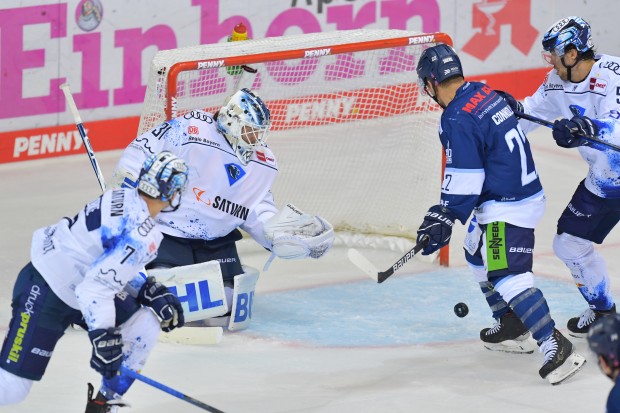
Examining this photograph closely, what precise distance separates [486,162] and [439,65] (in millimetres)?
430

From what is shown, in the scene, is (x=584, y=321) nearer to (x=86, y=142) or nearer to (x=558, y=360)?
(x=558, y=360)

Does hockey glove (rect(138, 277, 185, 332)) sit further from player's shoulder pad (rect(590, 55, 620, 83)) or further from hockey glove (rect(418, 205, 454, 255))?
player's shoulder pad (rect(590, 55, 620, 83))

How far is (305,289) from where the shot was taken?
6.99 m

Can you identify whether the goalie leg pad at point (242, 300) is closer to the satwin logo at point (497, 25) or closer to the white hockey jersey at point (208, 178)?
the white hockey jersey at point (208, 178)

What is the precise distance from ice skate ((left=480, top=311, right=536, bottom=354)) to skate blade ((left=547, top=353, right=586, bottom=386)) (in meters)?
0.46

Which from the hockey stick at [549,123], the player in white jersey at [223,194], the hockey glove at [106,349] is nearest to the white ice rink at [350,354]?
the player in white jersey at [223,194]

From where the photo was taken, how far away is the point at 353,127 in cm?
796

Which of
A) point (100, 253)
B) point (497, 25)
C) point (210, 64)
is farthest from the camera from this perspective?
point (497, 25)

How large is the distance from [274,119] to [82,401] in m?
2.93

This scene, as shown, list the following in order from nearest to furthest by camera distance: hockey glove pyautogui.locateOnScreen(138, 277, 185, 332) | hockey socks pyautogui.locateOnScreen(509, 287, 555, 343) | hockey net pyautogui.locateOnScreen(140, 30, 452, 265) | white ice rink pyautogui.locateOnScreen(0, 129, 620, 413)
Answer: hockey glove pyautogui.locateOnScreen(138, 277, 185, 332) < white ice rink pyautogui.locateOnScreen(0, 129, 620, 413) < hockey socks pyautogui.locateOnScreen(509, 287, 555, 343) < hockey net pyautogui.locateOnScreen(140, 30, 452, 265)

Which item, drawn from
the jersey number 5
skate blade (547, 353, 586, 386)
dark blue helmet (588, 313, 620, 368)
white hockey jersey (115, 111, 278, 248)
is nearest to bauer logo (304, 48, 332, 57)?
white hockey jersey (115, 111, 278, 248)

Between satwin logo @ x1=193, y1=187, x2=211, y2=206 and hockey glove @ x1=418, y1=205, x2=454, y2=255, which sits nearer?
hockey glove @ x1=418, y1=205, x2=454, y2=255

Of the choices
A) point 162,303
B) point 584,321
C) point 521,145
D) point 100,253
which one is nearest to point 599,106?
point 521,145

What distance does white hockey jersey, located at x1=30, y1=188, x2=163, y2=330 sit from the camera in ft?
14.8
